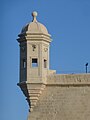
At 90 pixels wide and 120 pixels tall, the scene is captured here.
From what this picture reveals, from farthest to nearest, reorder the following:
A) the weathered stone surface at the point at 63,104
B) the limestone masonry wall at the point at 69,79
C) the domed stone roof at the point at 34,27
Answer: the domed stone roof at the point at 34,27 → the limestone masonry wall at the point at 69,79 → the weathered stone surface at the point at 63,104

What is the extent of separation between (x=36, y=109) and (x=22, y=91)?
125cm

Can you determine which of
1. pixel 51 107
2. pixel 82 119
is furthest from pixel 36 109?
pixel 82 119

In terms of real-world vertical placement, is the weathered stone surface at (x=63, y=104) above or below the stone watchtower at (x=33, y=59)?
below

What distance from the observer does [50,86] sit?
83.6ft

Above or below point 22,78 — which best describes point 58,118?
below

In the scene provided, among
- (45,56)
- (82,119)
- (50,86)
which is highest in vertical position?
(45,56)

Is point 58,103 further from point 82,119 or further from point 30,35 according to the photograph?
point 30,35

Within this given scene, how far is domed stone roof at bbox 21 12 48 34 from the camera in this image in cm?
2547

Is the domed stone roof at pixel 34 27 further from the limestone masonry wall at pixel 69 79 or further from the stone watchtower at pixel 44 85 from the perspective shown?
the limestone masonry wall at pixel 69 79

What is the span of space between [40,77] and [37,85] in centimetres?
44

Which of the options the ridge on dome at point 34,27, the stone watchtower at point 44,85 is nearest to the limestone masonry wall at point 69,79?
the stone watchtower at point 44,85

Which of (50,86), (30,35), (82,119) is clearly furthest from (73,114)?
(30,35)

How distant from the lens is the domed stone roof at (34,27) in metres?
25.5

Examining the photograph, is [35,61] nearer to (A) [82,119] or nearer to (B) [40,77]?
(B) [40,77]
